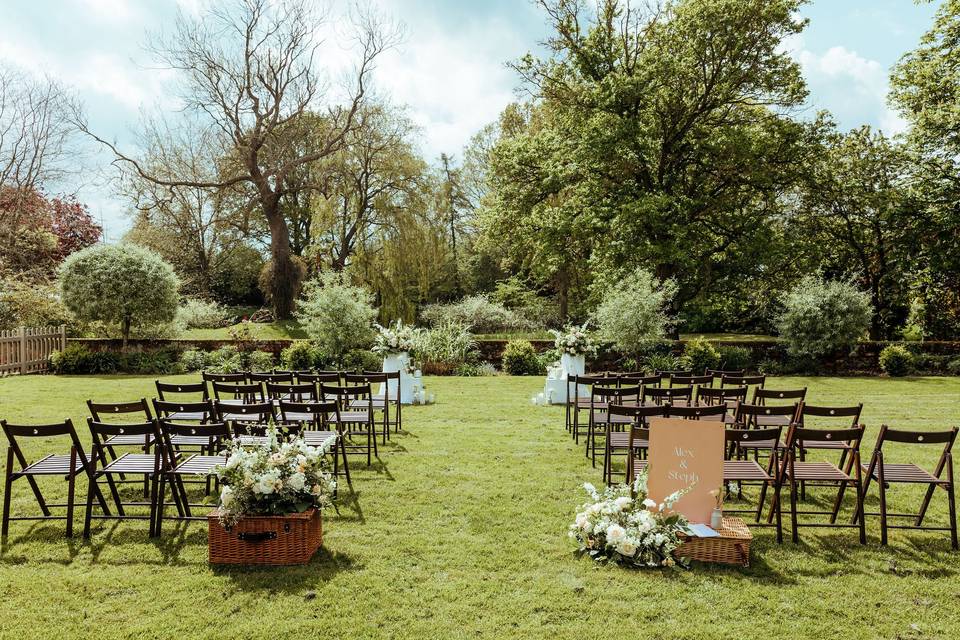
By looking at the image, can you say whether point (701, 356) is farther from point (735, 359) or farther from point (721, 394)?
point (721, 394)

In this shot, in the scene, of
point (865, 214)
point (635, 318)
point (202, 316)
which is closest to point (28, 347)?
point (202, 316)

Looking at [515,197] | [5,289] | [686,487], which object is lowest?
[686,487]

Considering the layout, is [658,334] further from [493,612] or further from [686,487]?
[493,612]

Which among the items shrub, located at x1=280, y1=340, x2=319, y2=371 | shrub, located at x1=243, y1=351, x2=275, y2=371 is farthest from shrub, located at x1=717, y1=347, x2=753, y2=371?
shrub, located at x1=243, y1=351, x2=275, y2=371

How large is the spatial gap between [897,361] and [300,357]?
1680 centimetres

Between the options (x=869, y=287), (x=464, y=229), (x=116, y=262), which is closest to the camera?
(x=116, y=262)

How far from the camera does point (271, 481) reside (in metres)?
4.35

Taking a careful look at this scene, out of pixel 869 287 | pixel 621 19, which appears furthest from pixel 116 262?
pixel 869 287

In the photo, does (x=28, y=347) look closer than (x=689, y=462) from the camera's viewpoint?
No

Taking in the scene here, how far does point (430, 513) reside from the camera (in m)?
5.54

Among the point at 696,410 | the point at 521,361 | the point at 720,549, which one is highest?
the point at 696,410

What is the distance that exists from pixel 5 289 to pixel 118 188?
803cm

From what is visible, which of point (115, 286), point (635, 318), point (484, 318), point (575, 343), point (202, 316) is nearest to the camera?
point (575, 343)

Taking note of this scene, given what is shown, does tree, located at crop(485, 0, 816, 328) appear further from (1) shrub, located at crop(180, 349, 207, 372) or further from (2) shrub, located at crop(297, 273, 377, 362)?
(1) shrub, located at crop(180, 349, 207, 372)
